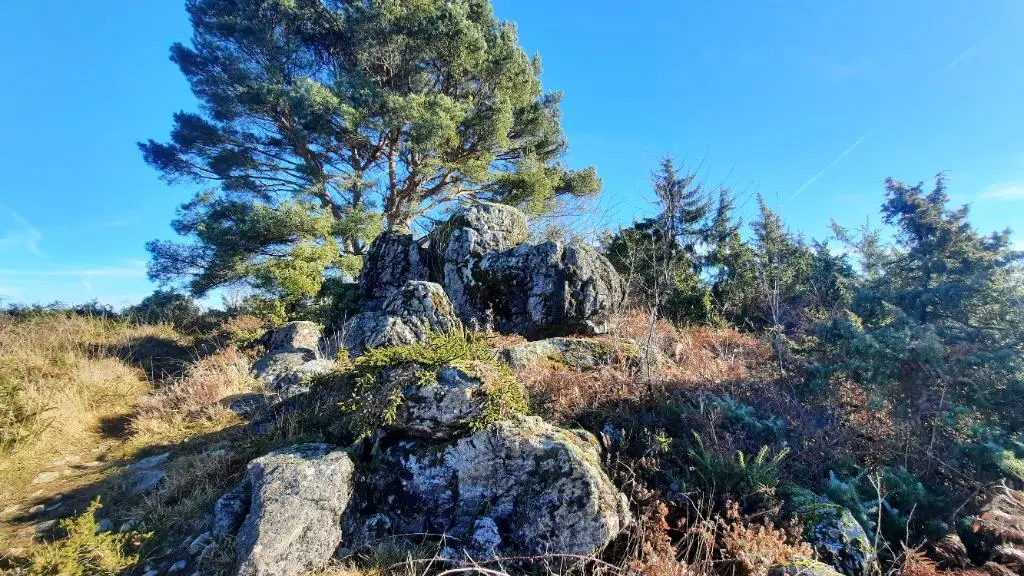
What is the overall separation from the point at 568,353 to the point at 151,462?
431 cm

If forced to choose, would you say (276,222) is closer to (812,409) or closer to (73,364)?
(73,364)

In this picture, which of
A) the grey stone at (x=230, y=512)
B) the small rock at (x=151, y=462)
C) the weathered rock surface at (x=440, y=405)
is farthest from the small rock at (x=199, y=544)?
the small rock at (x=151, y=462)

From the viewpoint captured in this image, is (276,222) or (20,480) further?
(276,222)

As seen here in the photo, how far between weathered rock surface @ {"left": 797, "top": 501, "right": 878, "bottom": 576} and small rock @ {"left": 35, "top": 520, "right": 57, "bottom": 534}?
494cm

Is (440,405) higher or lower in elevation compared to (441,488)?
higher

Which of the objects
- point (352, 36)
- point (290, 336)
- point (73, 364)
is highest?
point (352, 36)

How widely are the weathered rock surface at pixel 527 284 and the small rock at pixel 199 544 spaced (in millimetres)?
4407

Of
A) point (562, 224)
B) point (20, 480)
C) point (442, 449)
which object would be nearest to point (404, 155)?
point (562, 224)

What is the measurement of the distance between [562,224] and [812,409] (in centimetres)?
1367

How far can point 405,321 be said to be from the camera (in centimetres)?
561

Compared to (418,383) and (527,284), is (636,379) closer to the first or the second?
(418,383)

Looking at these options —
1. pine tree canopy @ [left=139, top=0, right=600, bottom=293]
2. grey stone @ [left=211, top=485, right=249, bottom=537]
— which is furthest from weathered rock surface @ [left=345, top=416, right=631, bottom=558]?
pine tree canopy @ [left=139, top=0, right=600, bottom=293]

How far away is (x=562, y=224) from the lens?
17125 millimetres

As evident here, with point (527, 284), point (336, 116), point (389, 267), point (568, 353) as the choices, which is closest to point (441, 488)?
point (568, 353)
